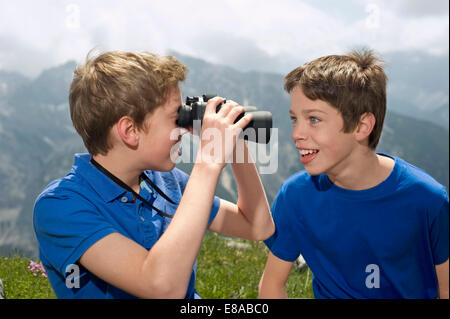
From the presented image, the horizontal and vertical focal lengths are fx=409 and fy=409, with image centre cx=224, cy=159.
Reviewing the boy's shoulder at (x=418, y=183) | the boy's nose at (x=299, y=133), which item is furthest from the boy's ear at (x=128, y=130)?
the boy's shoulder at (x=418, y=183)

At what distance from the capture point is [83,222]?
1.67m

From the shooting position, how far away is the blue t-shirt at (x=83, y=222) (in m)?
1.67

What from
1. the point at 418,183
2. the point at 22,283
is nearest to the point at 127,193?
the point at 418,183

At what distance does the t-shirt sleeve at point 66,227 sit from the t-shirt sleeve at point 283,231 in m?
1.12

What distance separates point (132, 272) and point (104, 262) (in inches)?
5.6

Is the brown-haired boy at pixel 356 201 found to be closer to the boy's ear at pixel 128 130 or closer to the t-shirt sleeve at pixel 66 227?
the boy's ear at pixel 128 130

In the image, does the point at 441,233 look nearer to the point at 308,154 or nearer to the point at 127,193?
the point at 308,154

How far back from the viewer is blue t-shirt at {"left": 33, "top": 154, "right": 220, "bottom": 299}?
5.47ft

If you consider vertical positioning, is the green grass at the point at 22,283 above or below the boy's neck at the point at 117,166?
below

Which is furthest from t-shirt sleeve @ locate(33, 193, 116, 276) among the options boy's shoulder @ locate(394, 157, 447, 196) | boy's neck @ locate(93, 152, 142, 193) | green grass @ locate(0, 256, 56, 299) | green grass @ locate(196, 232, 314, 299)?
green grass @ locate(196, 232, 314, 299)

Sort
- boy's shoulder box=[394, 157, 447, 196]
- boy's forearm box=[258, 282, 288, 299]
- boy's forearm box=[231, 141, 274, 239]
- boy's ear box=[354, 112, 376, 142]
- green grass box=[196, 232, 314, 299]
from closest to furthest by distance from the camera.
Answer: boy's forearm box=[231, 141, 274, 239] < boy's shoulder box=[394, 157, 447, 196] < boy's ear box=[354, 112, 376, 142] < boy's forearm box=[258, 282, 288, 299] < green grass box=[196, 232, 314, 299]

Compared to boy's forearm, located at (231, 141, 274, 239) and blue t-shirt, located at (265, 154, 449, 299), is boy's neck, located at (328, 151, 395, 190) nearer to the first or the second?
blue t-shirt, located at (265, 154, 449, 299)

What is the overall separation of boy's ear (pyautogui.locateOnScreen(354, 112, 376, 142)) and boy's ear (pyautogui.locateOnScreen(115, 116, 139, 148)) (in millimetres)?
1240
